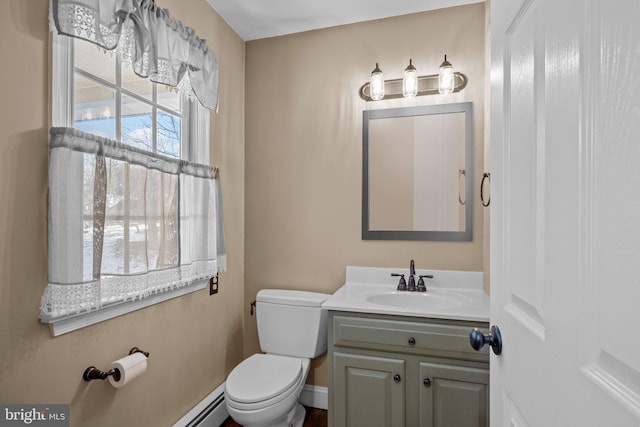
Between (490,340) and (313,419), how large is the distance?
166cm

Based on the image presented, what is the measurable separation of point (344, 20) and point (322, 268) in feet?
5.38

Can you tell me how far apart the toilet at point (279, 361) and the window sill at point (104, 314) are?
0.54m

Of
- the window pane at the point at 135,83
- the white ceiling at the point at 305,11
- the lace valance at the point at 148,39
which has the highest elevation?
the white ceiling at the point at 305,11

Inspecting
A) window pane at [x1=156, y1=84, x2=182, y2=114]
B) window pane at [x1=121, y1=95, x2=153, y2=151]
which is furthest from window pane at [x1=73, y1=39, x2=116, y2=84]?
window pane at [x1=156, y1=84, x2=182, y2=114]

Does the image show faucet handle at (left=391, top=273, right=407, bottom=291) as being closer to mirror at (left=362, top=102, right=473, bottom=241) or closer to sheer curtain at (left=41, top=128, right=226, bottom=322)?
mirror at (left=362, top=102, right=473, bottom=241)

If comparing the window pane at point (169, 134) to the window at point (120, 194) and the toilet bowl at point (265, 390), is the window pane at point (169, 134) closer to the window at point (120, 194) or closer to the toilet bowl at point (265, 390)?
the window at point (120, 194)

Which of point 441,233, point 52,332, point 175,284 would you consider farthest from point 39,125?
point 441,233

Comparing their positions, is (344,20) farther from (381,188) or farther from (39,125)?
(39,125)

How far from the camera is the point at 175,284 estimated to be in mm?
1648

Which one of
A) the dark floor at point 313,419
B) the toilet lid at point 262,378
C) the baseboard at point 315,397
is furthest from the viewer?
the baseboard at point 315,397

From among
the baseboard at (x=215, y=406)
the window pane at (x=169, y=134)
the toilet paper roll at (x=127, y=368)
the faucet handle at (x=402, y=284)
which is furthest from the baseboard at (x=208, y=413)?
the window pane at (x=169, y=134)

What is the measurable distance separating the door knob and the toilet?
3.65 ft

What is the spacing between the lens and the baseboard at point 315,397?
2187 millimetres

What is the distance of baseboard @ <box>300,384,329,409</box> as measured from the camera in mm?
2187
